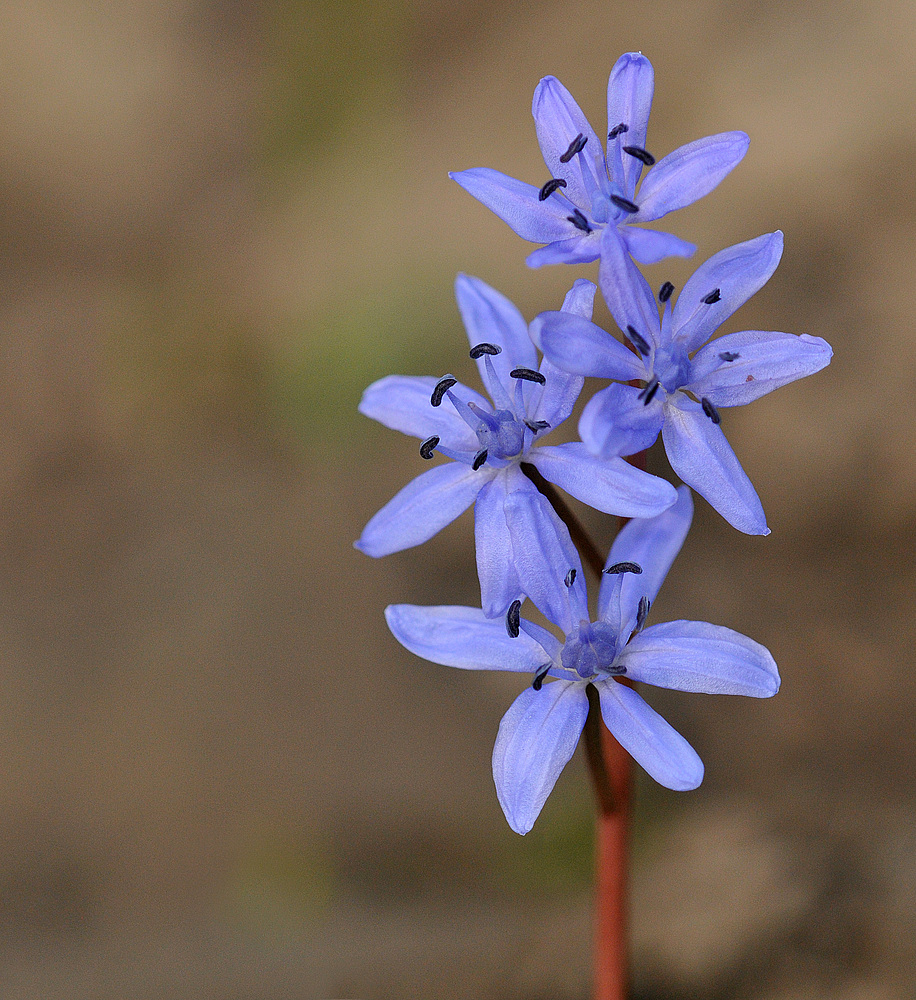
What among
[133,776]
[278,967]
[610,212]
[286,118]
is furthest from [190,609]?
[610,212]

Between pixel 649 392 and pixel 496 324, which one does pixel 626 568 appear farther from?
pixel 496 324

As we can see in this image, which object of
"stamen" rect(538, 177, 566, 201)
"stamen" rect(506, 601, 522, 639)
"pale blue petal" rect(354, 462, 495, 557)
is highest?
"stamen" rect(538, 177, 566, 201)

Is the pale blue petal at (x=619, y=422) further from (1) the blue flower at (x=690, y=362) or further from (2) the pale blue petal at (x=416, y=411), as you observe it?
(2) the pale blue petal at (x=416, y=411)

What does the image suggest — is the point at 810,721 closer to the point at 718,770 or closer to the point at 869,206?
the point at 718,770

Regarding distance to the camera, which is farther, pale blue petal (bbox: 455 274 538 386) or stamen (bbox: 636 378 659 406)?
pale blue petal (bbox: 455 274 538 386)

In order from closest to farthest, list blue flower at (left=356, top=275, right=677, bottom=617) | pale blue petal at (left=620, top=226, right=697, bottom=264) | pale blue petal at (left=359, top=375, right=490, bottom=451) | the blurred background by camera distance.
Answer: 1. pale blue petal at (left=620, top=226, right=697, bottom=264)
2. blue flower at (left=356, top=275, right=677, bottom=617)
3. pale blue petal at (left=359, top=375, right=490, bottom=451)
4. the blurred background

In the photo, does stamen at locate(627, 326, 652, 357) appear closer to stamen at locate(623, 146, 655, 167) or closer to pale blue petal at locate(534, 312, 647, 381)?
pale blue petal at locate(534, 312, 647, 381)

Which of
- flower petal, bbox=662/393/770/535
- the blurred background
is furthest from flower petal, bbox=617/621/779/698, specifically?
the blurred background

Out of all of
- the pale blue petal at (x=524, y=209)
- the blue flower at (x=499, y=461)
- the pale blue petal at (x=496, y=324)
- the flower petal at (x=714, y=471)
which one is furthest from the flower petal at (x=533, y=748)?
the pale blue petal at (x=524, y=209)
